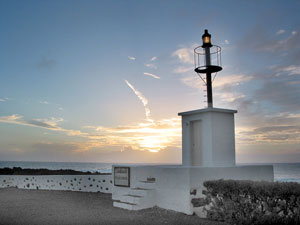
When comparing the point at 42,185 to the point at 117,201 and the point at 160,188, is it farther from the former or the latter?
the point at 160,188

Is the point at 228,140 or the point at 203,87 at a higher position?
the point at 203,87

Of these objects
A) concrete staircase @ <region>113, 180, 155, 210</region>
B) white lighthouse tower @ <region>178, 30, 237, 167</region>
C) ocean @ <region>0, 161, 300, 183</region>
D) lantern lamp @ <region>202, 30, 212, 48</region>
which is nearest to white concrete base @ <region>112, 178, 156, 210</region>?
concrete staircase @ <region>113, 180, 155, 210</region>

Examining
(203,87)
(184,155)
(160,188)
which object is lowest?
(160,188)

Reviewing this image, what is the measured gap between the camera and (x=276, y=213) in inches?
261

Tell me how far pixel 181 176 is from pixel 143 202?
166 centimetres

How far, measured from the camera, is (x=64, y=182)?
1708 centimetres

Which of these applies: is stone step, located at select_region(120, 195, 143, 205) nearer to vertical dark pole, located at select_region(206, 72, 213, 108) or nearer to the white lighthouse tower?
the white lighthouse tower

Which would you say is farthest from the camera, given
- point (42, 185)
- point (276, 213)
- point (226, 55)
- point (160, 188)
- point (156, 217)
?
point (42, 185)

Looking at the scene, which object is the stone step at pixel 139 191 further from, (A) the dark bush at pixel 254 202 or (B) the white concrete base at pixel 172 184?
(A) the dark bush at pixel 254 202

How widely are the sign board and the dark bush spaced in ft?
12.2

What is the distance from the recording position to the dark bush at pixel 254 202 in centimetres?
646

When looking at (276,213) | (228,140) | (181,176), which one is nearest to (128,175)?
(181,176)

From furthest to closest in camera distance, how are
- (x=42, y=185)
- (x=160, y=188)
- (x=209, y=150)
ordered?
(x=42, y=185) → (x=209, y=150) → (x=160, y=188)

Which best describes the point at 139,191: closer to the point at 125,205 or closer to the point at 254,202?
the point at 125,205
